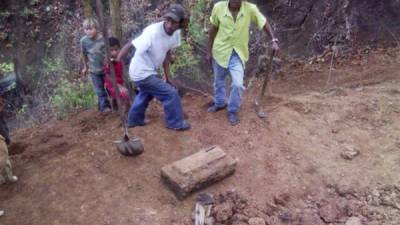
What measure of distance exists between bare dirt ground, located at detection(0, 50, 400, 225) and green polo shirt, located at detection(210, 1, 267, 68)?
30.1 inches

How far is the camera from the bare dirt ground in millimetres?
3611

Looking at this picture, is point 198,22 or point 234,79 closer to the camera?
point 234,79

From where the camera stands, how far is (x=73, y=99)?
23.1 ft

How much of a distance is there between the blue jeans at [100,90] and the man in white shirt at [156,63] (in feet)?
2.81

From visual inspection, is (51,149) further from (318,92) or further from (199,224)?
(318,92)

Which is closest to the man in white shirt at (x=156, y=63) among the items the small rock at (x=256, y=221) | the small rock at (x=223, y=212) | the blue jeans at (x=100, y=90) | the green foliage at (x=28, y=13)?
the blue jeans at (x=100, y=90)

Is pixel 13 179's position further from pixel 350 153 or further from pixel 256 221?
pixel 350 153

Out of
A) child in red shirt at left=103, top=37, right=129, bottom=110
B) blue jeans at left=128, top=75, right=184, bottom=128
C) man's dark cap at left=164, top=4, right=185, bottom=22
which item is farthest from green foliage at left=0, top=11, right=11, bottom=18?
man's dark cap at left=164, top=4, right=185, bottom=22

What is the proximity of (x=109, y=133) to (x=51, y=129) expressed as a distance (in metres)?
1.36

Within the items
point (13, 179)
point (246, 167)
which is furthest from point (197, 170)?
point (13, 179)

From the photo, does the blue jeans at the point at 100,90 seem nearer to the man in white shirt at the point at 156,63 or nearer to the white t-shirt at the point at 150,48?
the man in white shirt at the point at 156,63

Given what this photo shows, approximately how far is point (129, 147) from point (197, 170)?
0.78m

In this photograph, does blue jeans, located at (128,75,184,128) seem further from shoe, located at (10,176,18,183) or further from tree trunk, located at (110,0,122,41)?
tree trunk, located at (110,0,122,41)

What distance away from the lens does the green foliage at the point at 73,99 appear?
Result: 6.95m
